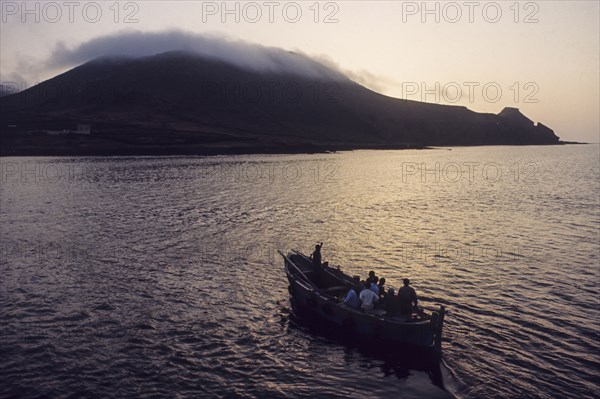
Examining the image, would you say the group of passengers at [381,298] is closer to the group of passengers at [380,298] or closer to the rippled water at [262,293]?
the group of passengers at [380,298]

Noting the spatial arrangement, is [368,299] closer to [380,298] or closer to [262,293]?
[380,298]

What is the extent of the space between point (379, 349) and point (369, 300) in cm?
254

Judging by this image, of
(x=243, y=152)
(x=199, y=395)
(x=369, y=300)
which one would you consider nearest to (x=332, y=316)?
(x=369, y=300)

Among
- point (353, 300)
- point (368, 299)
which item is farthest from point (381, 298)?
point (353, 300)

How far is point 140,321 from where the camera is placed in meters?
26.7

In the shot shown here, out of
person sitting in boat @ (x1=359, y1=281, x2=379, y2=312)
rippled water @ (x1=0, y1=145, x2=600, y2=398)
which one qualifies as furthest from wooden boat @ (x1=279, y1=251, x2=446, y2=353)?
rippled water @ (x1=0, y1=145, x2=600, y2=398)

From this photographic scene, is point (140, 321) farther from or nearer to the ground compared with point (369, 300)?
nearer to the ground

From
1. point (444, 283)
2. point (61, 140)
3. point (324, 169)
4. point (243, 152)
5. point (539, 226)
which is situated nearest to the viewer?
point (444, 283)

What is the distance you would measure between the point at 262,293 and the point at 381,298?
9752mm

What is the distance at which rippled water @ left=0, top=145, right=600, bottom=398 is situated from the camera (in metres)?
20.8

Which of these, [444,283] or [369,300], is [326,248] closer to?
[444,283]

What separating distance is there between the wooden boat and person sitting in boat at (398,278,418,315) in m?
0.37

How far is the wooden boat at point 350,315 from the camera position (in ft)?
71.8

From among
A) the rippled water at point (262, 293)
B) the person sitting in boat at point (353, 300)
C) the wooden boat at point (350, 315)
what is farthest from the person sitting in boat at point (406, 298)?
the rippled water at point (262, 293)
